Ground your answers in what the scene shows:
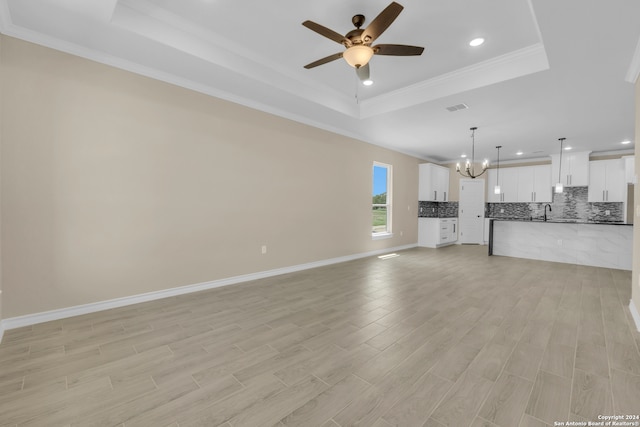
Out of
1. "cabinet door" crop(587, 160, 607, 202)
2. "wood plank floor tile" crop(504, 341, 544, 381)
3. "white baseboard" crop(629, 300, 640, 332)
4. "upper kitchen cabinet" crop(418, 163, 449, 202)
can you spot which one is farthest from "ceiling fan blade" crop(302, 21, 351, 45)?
"cabinet door" crop(587, 160, 607, 202)

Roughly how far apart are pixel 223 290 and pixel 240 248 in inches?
26.6

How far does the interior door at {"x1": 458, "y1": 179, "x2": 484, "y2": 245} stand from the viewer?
356 inches

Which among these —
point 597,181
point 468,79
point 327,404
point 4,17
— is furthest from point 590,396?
point 597,181

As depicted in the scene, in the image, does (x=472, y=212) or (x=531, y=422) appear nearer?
(x=531, y=422)

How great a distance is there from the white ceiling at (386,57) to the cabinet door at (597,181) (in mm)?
2657

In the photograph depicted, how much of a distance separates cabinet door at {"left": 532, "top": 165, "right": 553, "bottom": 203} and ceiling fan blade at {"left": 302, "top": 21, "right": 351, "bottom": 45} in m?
8.39

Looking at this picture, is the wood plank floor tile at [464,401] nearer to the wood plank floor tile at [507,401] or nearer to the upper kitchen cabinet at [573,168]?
the wood plank floor tile at [507,401]

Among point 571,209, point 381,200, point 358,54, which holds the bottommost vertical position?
point 571,209

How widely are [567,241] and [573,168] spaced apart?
291 cm

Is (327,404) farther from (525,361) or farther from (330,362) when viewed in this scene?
(525,361)

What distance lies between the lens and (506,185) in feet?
28.4

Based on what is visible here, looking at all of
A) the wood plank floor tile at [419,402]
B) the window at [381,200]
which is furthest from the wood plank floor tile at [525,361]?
the window at [381,200]

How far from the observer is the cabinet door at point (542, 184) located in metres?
7.99

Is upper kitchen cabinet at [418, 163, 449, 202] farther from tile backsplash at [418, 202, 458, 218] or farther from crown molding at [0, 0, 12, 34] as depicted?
crown molding at [0, 0, 12, 34]
